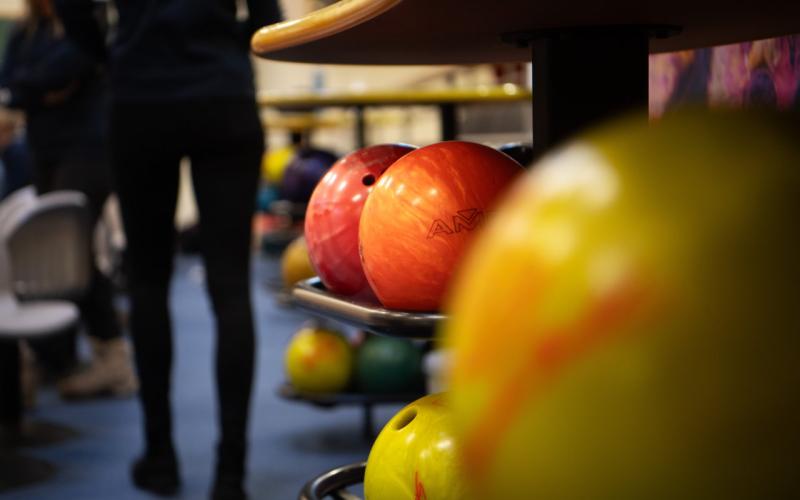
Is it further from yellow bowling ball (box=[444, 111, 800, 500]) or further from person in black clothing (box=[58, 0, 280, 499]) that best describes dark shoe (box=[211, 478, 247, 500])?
yellow bowling ball (box=[444, 111, 800, 500])

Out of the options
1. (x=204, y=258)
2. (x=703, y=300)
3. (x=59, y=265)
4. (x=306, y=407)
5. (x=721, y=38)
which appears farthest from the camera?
(x=306, y=407)

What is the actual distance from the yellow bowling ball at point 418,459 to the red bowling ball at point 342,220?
18 centimetres

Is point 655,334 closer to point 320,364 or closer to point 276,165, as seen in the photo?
point 320,364

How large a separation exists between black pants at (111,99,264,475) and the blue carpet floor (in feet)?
1.29

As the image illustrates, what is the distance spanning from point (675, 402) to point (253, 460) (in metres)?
2.29

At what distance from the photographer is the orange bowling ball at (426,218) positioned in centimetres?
104

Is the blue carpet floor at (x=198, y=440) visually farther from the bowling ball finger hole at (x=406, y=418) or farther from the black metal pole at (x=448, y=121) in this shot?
the bowling ball finger hole at (x=406, y=418)

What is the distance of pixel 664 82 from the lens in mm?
2174

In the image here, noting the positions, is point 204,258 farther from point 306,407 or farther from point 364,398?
point 306,407

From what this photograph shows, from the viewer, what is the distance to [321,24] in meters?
1.07

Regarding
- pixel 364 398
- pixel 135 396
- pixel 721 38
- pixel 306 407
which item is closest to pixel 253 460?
pixel 364 398

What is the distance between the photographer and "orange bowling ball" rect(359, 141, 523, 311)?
1.04 metres

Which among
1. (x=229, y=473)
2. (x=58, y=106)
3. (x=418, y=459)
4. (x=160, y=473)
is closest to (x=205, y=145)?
(x=229, y=473)

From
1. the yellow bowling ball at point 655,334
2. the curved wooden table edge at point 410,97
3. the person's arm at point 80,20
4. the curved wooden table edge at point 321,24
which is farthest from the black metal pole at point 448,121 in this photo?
the yellow bowling ball at point 655,334
